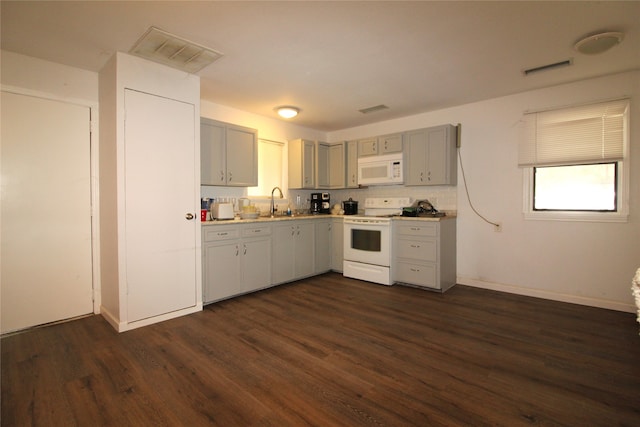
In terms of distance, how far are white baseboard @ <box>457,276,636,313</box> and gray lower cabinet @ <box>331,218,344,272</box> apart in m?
1.80

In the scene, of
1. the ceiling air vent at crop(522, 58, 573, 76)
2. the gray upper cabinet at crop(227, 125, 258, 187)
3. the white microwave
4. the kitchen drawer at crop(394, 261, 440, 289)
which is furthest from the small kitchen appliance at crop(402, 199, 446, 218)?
the gray upper cabinet at crop(227, 125, 258, 187)

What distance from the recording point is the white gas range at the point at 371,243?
13.9 ft

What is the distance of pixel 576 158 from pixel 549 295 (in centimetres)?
165

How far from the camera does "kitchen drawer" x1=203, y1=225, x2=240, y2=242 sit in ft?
11.2

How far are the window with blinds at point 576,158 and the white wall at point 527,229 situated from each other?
0.33 ft

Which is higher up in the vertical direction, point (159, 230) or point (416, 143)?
point (416, 143)

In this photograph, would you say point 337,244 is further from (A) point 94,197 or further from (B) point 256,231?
(A) point 94,197

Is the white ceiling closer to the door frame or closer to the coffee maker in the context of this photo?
the door frame

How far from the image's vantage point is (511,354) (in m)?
2.33

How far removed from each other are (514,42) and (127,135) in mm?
3561

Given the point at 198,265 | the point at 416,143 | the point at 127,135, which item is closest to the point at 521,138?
the point at 416,143

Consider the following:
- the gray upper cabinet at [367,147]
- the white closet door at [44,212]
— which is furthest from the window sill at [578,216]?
the white closet door at [44,212]

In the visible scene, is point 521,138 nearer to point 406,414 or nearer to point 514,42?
point 514,42

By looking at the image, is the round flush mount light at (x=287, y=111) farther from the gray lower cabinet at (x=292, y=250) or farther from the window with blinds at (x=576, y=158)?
the window with blinds at (x=576, y=158)
